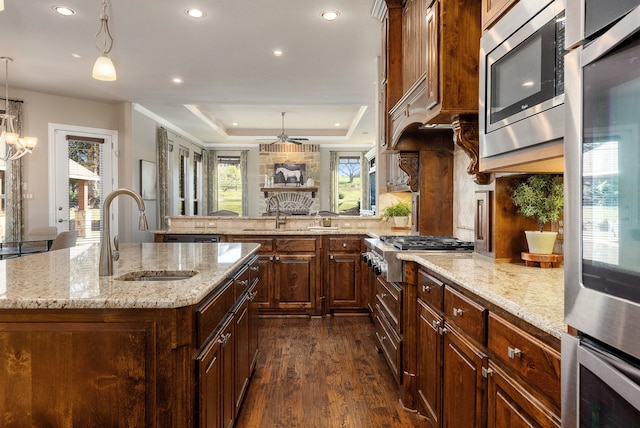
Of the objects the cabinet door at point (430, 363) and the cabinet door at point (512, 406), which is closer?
the cabinet door at point (512, 406)

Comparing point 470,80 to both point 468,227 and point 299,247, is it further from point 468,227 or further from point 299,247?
point 299,247

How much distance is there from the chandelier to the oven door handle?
583 centimetres

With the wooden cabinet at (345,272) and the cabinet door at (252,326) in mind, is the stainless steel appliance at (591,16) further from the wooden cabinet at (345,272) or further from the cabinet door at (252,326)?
the wooden cabinet at (345,272)

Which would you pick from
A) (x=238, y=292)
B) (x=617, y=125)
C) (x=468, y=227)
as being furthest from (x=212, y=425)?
(x=468, y=227)

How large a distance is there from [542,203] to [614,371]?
4.55 ft

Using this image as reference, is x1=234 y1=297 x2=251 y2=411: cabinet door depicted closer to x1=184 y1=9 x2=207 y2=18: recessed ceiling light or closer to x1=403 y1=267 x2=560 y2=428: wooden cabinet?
x1=403 y1=267 x2=560 y2=428: wooden cabinet

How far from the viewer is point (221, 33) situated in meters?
3.95

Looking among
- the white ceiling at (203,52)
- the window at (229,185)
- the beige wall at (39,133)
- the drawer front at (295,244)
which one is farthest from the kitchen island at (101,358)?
the window at (229,185)

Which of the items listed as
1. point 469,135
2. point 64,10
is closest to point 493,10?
point 469,135

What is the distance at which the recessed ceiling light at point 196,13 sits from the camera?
3.48 metres

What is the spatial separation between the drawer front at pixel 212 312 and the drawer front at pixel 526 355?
39.0 inches

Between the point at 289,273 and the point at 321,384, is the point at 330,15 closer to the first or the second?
the point at 289,273

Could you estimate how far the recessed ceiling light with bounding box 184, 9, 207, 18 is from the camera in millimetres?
3480

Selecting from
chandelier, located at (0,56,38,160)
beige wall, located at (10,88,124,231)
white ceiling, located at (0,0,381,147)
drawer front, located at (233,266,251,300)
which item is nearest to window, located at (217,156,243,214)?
white ceiling, located at (0,0,381,147)
